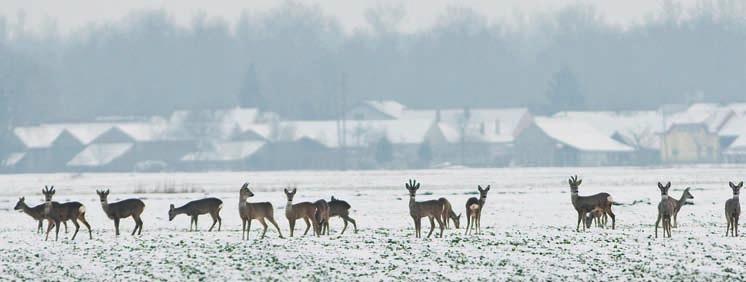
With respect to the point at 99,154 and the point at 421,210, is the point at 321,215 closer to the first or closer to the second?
the point at 421,210

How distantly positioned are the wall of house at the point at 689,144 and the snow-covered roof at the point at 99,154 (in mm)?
51812

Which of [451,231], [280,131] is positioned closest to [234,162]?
[280,131]

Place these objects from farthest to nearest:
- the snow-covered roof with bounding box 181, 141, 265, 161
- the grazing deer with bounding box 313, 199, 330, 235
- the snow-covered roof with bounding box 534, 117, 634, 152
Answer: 1. the snow-covered roof with bounding box 181, 141, 265, 161
2. the snow-covered roof with bounding box 534, 117, 634, 152
3. the grazing deer with bounding box 313, 199, 330, 235

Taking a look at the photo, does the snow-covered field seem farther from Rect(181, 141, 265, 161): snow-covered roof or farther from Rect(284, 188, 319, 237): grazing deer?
Rect(181, 141, 265, 161): snow-covered roof

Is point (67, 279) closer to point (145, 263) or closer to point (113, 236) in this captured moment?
point (145, 263)

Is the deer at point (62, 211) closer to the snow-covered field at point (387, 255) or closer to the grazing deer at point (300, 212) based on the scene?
the snow-covered field at point (387, 255)

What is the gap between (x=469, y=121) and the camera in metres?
181

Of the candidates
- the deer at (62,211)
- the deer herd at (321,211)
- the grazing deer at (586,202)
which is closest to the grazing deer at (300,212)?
the deer herd at (321,211)

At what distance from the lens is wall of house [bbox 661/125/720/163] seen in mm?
165000

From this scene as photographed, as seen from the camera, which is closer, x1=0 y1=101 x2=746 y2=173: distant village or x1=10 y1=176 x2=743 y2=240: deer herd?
x1=10 y1=176 x2=743 y2=240: deer herd

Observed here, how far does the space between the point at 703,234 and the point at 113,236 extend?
12411 millimetres

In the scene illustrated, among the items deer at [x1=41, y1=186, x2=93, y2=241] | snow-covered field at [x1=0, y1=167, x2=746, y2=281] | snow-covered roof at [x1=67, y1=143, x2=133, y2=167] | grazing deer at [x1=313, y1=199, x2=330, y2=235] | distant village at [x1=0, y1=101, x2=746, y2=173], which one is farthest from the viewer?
snow-covered roof at [x1=67, y1=143, x2=133, y2=167]

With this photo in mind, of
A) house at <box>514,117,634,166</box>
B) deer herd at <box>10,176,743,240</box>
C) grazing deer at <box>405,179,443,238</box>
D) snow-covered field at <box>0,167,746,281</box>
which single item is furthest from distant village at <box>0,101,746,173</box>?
snow-covered field at <box>0,167,746,281</box>

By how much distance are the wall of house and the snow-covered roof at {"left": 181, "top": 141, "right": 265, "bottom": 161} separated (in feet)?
127
